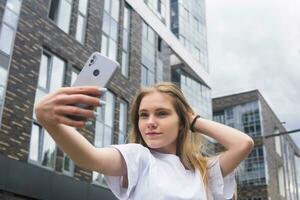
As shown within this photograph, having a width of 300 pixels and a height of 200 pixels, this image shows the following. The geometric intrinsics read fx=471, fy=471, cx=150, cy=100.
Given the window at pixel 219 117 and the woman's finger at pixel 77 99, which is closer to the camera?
the woman's finger at pixel 77 99

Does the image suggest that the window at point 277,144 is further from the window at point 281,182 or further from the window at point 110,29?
the window at point 110,29

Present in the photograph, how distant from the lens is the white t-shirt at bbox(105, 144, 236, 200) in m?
1.91

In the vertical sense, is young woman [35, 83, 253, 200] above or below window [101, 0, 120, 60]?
below

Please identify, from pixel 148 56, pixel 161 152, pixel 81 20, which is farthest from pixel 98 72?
pixel 148 56

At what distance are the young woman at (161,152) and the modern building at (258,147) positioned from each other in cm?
3128

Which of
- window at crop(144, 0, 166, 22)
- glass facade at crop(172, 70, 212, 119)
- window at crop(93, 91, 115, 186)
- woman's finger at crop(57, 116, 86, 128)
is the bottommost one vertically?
woman's finger at crop(57, 116, 86, 128)

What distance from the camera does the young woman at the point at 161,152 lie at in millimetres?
1712

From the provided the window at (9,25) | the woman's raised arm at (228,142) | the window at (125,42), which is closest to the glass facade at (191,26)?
the window at (125,42)

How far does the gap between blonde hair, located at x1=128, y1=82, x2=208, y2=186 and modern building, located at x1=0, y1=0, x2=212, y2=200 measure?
536cm

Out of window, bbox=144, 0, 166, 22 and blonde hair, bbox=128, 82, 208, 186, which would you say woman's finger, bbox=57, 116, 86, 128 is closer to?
blonde hair, bbox=128, 82, 208, 186

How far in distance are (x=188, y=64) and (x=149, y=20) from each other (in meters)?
4.62

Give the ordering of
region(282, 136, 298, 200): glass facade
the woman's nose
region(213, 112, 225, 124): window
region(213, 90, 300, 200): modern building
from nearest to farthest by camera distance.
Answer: the woman's nose, region(213, 90, 300, 200): modern building, region(213, 112, 225, 124): window, region(282, 136, 298, 200): glass facade

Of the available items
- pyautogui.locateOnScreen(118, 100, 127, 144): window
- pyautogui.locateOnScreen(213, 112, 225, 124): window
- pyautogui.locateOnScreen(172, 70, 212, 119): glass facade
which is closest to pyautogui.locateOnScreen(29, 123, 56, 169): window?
pyautogui.locateOnScreen(118, 100, 127, 144): window

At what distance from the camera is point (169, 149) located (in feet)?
7.36
